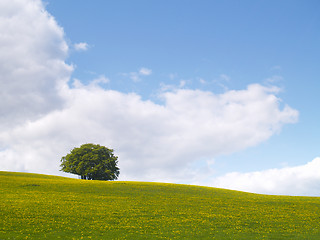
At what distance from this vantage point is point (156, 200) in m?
47.7

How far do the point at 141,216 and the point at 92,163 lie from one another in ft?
218

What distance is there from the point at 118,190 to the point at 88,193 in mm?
7035

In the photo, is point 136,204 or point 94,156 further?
point 94,156

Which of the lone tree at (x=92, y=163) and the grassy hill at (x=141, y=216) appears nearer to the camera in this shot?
the grassy hill at (x=141, y=216)

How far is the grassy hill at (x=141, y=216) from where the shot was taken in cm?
2905

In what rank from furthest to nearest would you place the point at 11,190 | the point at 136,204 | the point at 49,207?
the point at 11,190 < the point at 136,204 < the point at 49,207

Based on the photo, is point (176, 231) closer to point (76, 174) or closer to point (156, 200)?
point (156, 200)

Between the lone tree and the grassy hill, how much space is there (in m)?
43.6

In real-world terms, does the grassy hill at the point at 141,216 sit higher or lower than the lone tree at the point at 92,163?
lower

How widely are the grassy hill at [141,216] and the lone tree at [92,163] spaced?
43572 mm

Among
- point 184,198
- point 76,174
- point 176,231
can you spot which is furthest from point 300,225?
point 76,174

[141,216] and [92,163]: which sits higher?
[92,163]

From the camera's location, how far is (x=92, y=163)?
99000mm

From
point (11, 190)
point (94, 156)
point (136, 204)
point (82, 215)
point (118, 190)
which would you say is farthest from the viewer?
point (94, 156)
